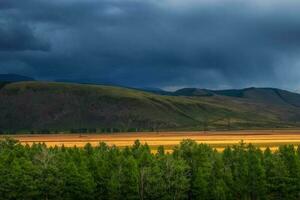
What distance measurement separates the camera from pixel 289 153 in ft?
412

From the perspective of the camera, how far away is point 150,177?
119375mm

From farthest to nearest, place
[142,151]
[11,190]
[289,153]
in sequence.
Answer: [142,151] < [289,153] < [11,190]

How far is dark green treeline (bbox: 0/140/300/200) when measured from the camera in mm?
118688

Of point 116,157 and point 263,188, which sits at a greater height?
point 116,157

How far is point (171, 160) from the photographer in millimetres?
121875

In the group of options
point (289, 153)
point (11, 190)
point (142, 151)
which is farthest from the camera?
point (142, 151)

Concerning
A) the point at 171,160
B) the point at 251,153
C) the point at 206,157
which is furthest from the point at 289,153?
the point at 171,160

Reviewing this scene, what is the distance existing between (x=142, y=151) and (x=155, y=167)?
13.2m

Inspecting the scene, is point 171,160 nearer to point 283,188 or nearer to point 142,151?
point 142,151

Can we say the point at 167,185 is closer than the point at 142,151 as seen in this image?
Yes

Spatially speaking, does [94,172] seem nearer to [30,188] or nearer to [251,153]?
[30,188]

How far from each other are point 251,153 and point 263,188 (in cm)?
919

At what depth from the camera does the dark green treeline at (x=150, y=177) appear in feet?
389

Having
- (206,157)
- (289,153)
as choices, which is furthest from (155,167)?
(289,153)
